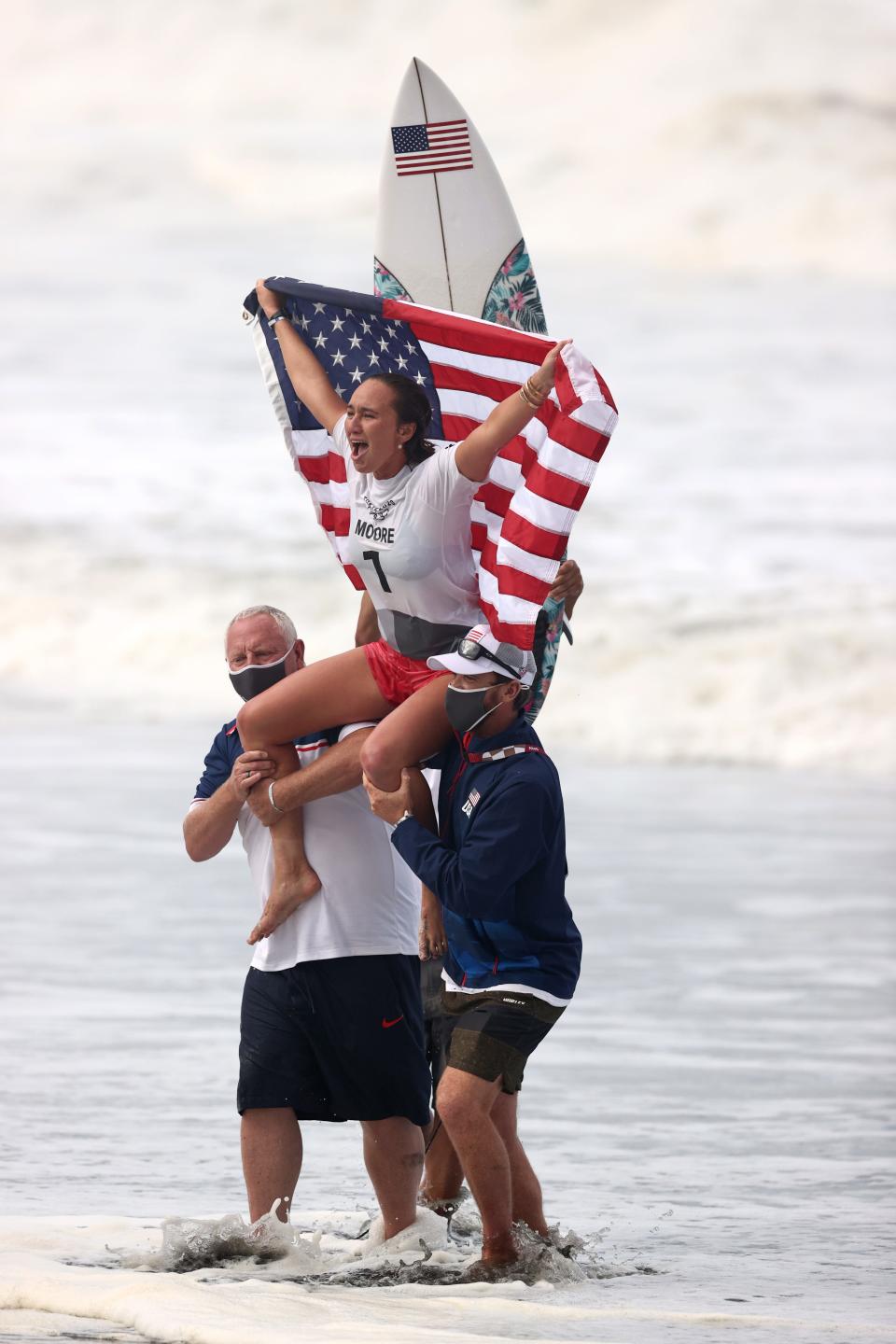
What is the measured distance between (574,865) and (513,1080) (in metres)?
7.22

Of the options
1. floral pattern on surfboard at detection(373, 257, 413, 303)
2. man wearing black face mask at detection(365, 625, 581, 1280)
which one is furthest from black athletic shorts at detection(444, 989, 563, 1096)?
floral pattern on surfboard at detection(373, 257, 413, 303)

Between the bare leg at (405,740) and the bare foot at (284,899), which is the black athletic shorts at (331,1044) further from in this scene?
the bare leg at (405,740)

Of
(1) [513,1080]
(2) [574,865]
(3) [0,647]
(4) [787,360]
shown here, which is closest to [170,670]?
(3) [0,647]

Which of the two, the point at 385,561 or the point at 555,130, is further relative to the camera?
the point at 555,130

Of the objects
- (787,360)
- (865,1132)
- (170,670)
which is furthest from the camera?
(787,360)

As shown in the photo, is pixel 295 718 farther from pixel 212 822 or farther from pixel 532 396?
pixel 532 396

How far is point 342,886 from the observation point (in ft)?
15.4

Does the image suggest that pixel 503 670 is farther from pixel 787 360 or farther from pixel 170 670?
pixel 787 360

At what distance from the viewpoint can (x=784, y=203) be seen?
37375 millimetres

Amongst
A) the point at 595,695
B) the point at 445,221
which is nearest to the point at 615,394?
the point at 595,695

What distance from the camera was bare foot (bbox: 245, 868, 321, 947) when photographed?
4.61 metres

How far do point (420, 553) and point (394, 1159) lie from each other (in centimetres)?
148

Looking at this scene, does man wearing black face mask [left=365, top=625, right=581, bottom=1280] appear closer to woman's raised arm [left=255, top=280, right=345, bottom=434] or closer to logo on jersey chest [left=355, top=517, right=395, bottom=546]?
logo on jersey chest [left=355, top=517, right=395, bottom=546]

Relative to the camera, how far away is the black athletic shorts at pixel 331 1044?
4.61 m
